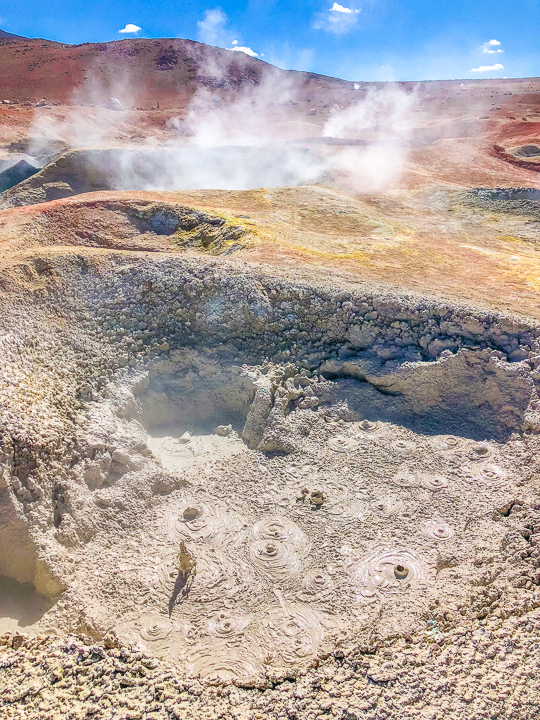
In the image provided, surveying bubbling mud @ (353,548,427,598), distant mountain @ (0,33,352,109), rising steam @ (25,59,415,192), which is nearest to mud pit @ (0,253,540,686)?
bubbling mud @ (353,548,427,598)

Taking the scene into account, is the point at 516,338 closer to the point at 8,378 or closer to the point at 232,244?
the point at 232,244

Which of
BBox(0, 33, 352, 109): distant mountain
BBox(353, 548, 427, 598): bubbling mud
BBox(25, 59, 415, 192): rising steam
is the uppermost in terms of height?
BBox(0, 33, 352, 109): distant mountain

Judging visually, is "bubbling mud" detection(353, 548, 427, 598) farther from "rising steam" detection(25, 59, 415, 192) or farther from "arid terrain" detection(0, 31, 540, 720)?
"rising steam" detection(25, 59, 415, 192)

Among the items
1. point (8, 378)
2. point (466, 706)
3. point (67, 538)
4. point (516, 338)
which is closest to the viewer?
point (466, 706)

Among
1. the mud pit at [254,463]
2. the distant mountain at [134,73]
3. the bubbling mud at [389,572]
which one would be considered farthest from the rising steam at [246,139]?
the bubbling mud at [389,572]

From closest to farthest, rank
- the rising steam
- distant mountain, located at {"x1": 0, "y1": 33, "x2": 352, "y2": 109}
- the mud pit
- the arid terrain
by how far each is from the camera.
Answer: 1. the arid terrain
2. the mud pit
3. the rising steam
4. distant mountain, located at {"x1": 0, "y1": 33, "x2": 352, "y2": 109}

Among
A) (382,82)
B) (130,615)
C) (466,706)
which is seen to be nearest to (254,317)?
(130,615)
